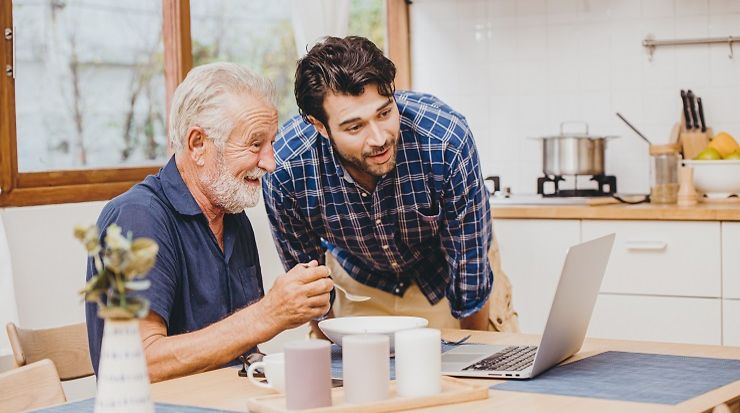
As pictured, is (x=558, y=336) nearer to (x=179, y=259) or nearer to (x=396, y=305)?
(x=179, y=259)

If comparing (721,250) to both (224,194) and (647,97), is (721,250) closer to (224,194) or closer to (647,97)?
(647,97)

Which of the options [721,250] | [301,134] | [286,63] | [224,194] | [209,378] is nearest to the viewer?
[209,378]

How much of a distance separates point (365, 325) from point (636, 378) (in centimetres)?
58

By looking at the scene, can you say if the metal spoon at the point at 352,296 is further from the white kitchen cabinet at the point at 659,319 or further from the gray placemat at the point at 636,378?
the white kitchen cabinet at the point at 659,319

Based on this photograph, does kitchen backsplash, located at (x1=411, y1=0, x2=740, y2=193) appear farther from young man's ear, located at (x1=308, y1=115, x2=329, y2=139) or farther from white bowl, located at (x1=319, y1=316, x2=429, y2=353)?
white bowl, located at (x1=319, y1=316, x2=429, y2=353)

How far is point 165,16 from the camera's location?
3.71 meters

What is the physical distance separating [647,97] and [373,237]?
6.63 feet

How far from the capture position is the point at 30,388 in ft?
6.28

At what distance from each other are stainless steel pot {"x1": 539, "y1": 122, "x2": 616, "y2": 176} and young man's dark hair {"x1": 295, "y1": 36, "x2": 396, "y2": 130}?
180 centimetres

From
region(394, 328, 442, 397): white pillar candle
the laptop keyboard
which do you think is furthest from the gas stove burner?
region(394, 328, 442, 397): white pillar candle

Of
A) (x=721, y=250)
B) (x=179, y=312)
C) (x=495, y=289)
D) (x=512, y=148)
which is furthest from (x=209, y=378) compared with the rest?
(x=512, y=148)

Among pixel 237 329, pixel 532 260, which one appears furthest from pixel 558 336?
pixel 532 260

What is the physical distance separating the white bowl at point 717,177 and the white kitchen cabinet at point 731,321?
511 millimetres

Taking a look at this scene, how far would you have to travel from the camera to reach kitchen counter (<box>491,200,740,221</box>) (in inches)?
146
